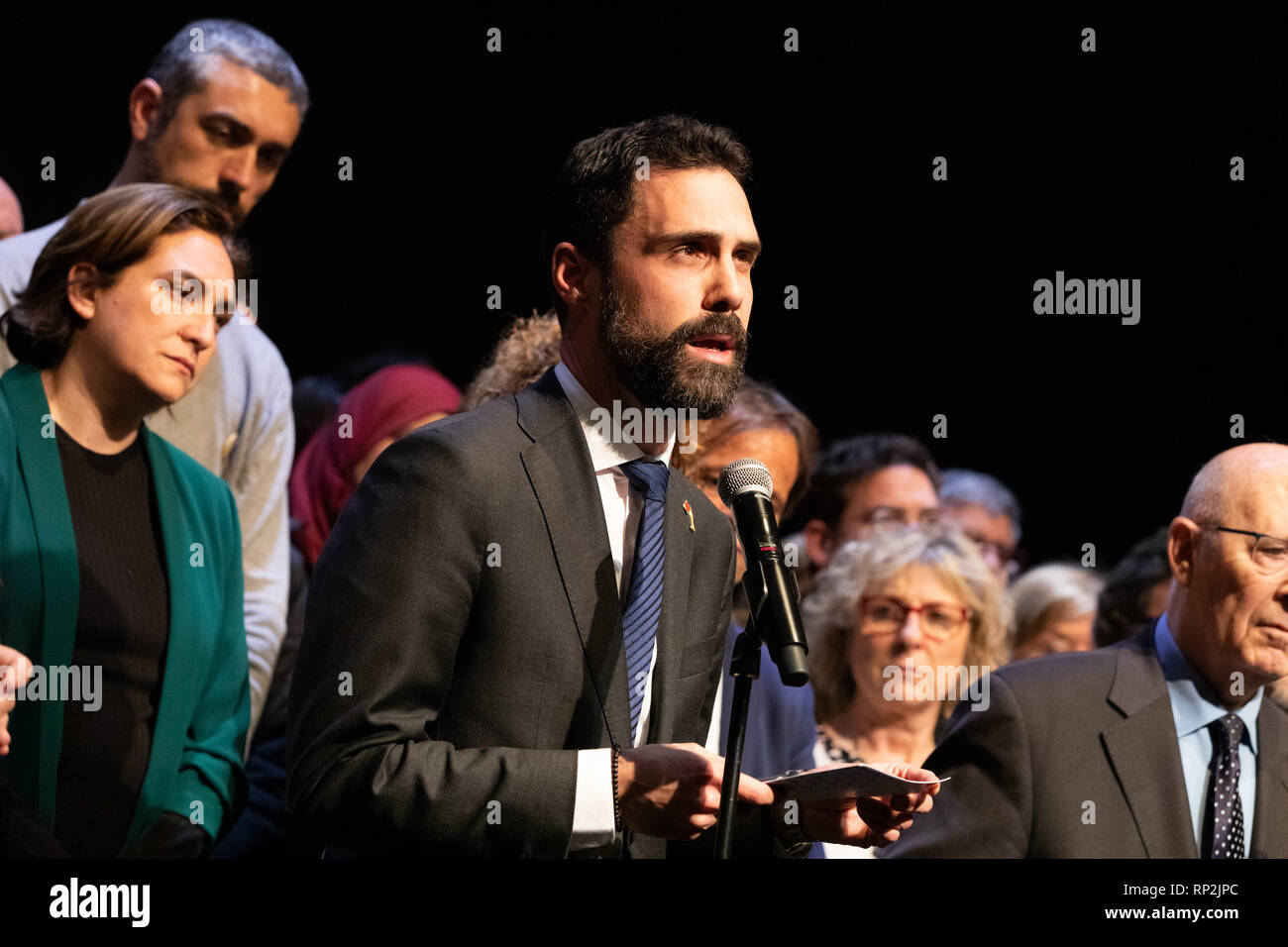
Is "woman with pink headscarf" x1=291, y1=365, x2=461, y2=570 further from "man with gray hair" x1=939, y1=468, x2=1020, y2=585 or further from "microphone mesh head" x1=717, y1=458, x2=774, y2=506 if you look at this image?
"man with gray hair" x1=939, y1=468, x2=1020, y2=585

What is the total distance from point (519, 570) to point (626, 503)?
0.27 meters

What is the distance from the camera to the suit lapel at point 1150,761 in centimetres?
273

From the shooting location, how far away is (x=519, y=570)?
1989 mm

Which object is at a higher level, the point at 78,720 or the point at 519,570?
the point at 519,570

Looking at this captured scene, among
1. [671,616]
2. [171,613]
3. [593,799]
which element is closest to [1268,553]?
[671,616]

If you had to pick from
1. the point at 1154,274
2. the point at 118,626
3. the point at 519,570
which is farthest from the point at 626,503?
the point at 1154,274

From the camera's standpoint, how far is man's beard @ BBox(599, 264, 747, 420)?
2.14 m

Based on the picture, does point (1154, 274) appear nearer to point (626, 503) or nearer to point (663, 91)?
point (663, 91)

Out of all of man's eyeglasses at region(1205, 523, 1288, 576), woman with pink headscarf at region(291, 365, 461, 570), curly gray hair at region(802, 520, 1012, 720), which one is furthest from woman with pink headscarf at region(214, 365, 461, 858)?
man's eyeglasses at region(1205, 523, 1288, 576)

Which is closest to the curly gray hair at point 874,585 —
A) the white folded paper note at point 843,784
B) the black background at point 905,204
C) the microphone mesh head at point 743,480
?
the black background at point 905,204

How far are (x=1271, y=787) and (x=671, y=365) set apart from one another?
1.56m

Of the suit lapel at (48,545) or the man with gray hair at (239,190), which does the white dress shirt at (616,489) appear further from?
the man with gray hair at (239,190)

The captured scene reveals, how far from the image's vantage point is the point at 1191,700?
289 cm

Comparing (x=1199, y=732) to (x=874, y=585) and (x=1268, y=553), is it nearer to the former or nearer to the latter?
(x=1268, y=553)
